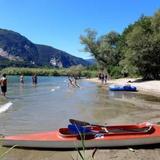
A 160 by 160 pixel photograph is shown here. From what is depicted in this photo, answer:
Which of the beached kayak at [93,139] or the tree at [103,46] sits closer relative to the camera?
the beached kayak at [93,139]

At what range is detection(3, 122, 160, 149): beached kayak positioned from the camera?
11.4 meters

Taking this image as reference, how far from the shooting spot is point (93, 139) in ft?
37.3

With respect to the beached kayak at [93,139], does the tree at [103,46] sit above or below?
above

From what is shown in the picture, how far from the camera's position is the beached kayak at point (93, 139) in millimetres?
11398

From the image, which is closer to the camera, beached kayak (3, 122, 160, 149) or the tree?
beached kayak (3, 122, 160, 149)

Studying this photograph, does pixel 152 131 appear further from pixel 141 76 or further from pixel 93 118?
pixel 141 76

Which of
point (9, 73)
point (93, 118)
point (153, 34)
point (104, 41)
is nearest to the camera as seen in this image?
point (93, 118)

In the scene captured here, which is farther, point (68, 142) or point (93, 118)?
point (93, 118)

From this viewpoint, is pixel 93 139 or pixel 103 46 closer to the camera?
pixel 93 139

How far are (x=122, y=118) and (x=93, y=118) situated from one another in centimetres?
148

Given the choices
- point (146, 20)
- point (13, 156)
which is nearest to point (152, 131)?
point (13, 156)

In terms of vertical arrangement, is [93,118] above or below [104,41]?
below

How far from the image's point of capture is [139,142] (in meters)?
11.6

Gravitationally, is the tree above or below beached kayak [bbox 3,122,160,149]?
above
